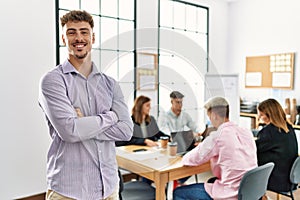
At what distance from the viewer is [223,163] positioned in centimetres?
198

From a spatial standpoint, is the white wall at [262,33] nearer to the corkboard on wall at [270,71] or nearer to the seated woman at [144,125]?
the corkboard on wall at [270,71]

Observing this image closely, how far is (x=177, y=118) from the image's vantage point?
2.44 metres

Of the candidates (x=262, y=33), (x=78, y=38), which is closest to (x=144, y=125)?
(x=78, y=38)

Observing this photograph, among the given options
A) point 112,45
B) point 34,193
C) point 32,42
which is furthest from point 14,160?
point 112,45

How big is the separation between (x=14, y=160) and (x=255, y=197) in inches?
92.2

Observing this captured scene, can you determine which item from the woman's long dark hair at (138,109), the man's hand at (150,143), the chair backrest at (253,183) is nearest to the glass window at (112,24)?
the woman's long dark hair at (138,109)

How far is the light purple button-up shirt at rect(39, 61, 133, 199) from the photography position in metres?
1.21

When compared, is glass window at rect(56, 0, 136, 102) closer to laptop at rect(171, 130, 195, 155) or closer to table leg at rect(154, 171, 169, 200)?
laptop at rect(171, 130, 195, 155)

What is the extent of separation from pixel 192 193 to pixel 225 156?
43 centimetres

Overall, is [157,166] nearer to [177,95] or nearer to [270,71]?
[177,95]

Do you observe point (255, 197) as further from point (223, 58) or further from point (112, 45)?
point (223, 58)

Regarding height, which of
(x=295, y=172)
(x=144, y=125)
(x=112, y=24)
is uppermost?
(x=112, y=24)

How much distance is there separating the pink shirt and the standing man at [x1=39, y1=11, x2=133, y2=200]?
884 millimetres

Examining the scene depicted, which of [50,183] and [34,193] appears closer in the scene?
[50,183]
